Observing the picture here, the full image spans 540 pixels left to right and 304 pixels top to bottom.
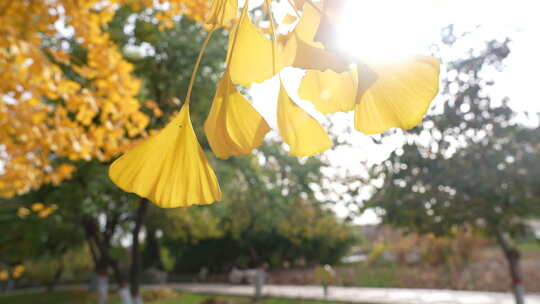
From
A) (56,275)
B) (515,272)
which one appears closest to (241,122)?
(515,272)

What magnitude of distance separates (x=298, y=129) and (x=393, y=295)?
913 cm

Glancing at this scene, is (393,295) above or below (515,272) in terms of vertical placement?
below

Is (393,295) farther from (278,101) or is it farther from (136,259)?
(278,101)

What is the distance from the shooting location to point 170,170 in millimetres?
309

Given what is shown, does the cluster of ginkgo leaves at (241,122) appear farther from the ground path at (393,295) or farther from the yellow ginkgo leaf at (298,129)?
the ground path at (393,295)

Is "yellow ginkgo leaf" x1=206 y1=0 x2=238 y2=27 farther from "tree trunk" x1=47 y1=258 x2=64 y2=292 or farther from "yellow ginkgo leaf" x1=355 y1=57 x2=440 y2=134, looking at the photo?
"tree trunk" x1=47 y1=258 x2=64 y2=292

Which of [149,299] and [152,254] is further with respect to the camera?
[152,254]

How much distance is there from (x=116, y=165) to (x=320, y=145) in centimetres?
16

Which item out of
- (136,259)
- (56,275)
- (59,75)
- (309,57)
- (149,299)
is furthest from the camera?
(56,275)

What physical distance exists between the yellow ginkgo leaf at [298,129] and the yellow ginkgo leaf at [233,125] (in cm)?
2

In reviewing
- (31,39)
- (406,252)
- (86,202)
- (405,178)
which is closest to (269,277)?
(406,252)

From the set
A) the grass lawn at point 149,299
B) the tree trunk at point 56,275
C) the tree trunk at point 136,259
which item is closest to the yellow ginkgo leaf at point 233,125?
the tree trunk at point 136,259

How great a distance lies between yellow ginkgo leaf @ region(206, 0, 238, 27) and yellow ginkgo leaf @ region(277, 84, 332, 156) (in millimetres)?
74

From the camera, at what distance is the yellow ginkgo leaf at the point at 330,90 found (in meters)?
0.31
